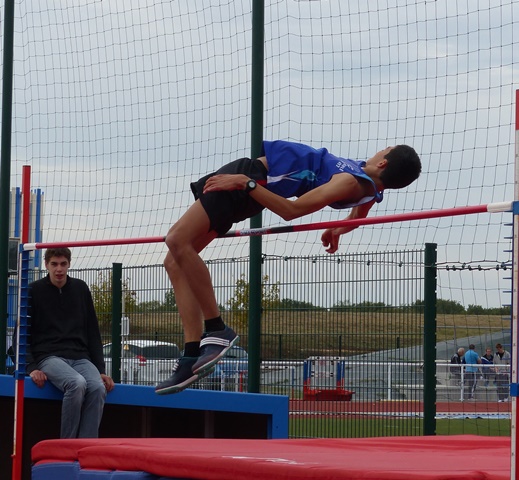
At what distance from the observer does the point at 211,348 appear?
5410mm

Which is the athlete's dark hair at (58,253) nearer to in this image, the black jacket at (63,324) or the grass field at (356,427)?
the black jacket at (63,324)

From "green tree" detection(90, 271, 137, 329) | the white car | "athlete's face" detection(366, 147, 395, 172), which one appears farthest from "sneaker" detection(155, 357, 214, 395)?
"green tree" detection(90, 271, 137, 329)

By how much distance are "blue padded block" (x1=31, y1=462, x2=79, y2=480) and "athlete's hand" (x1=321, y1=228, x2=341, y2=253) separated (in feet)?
5.76

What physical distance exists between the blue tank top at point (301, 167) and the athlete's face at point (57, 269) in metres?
1.96

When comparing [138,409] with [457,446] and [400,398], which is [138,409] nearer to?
[400,398]

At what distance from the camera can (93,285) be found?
8586 mm

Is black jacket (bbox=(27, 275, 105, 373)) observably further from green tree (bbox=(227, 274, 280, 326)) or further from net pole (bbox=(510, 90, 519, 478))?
net pole (bbox=(510, 90, 519, 478))

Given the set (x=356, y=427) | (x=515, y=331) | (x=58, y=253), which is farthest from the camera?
(x=356, y=427)

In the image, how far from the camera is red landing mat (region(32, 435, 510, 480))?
157 inches

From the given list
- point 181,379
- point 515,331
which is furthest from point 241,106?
point 515,331

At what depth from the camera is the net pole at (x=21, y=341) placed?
6429 mm

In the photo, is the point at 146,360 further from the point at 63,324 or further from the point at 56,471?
the point at 56,471

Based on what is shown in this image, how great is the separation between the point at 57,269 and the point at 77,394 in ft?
2.76

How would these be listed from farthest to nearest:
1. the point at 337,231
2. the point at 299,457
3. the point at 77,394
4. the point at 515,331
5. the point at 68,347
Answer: the point at 68,347
the point at 77,394
the point at 337,231
the point at 299,457
the point at 515,331
